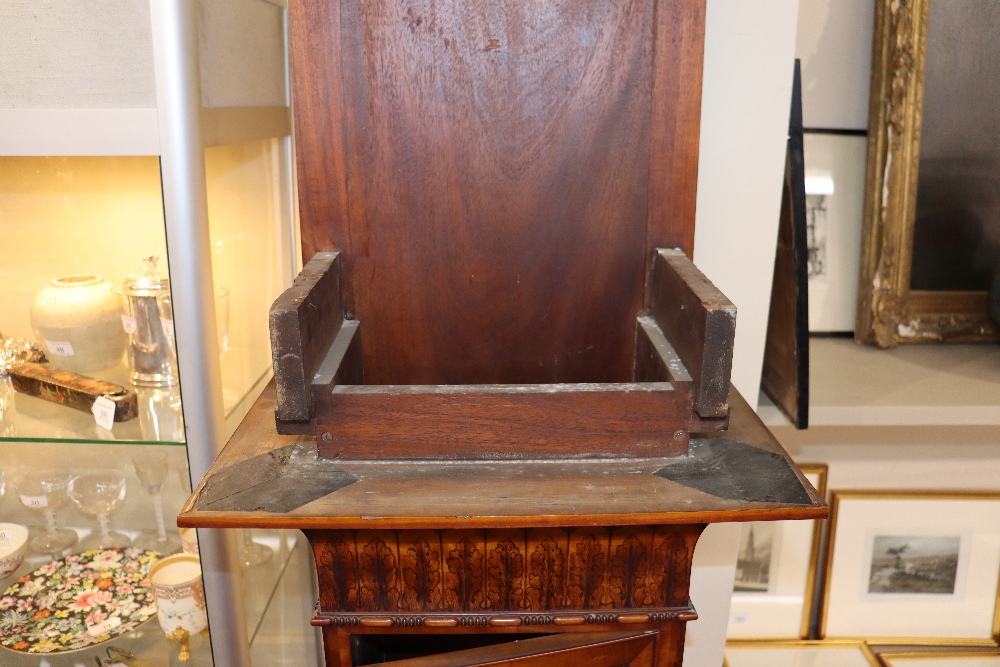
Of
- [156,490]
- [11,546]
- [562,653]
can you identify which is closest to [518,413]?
[562,653]

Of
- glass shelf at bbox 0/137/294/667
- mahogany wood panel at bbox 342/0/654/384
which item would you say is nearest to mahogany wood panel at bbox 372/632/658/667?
mahogany wood panel at bbox 342/0/654/384

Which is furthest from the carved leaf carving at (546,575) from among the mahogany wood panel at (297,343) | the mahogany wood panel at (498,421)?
the mahogany wood panel at (297,343)

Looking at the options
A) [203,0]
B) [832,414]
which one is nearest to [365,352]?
[203,0]

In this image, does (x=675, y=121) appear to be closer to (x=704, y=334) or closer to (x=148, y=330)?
(x=704, y=334)

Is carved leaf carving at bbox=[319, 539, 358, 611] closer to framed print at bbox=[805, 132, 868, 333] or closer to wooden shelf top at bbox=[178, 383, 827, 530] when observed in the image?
wooden shelf top at bbox=[178, 383, 827, 530]

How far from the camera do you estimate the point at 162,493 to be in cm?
123

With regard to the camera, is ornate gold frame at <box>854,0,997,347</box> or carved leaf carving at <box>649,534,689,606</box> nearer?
carved leaf carving at <box>649,534,689,606</box>

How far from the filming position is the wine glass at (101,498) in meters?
1.24

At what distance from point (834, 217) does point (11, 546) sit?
5.05 feet

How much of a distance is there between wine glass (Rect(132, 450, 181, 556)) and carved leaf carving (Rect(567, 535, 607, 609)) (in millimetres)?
634

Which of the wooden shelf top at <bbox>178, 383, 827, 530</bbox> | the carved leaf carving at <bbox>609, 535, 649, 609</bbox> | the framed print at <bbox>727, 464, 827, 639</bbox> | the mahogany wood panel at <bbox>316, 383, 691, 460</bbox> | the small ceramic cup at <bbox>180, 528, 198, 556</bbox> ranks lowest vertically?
the framed print at <bbox>727, 464, 827, 639</bbox>

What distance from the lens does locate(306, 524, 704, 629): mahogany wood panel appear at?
80 cm

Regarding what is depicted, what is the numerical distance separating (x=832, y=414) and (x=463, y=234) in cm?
77

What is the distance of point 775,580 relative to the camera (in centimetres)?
174
